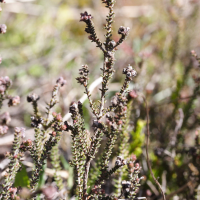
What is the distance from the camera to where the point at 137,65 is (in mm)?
2199

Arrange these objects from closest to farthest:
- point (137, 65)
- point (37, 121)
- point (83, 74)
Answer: point (83, 74) → point (37, 121) → point (137, 65)

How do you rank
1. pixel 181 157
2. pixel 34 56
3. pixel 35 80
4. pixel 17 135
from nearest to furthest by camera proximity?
1. pixel 17 135
2. pixel 181 157
3. pixel 35 80
4. pixel 34 56

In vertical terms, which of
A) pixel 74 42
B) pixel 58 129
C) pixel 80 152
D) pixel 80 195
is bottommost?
pixel 80 195

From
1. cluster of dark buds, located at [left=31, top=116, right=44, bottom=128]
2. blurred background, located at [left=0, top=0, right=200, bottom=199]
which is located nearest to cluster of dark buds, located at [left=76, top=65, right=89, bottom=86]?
cluster of dark buds, located at [left=31, top=116, right=44, bottom=128]

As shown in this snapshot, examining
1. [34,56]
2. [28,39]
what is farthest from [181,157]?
[28,39]

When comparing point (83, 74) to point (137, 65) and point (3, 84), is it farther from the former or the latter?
point (137, 65)

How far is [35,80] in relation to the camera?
3.02m


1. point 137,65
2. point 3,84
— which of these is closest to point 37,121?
point 3,84

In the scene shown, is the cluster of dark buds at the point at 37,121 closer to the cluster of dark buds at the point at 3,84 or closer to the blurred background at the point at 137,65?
the cluster of dark buds at the point at 3,84

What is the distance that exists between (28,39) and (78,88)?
4.87ft

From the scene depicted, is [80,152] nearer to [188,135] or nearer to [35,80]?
[188,135]

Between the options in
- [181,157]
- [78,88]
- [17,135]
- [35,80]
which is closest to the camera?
[17,135]

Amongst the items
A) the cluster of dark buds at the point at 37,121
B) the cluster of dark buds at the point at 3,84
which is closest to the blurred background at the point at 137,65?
the cluster of dark buds at the point at 37,121

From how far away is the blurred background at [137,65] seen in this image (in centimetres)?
178
